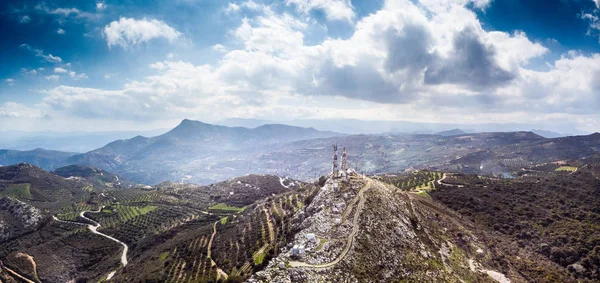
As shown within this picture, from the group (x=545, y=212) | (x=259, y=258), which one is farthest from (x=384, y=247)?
(x=545, y=212)

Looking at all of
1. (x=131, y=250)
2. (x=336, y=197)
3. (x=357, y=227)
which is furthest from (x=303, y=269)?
(x=131, y=250)

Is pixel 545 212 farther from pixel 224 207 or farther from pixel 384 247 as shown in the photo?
pixel 224 207

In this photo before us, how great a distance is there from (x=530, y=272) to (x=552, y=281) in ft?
13.7

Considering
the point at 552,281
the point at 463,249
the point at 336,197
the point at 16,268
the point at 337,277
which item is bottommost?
the point at 16,268

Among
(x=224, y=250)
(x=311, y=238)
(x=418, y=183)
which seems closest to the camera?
(x=311, y=238)

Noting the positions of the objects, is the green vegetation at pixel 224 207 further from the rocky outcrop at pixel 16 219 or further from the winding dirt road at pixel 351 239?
the winding dirt road at pixel 351 239

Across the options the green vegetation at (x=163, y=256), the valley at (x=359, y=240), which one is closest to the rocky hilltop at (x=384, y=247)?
the valley at (x=359, y=240)

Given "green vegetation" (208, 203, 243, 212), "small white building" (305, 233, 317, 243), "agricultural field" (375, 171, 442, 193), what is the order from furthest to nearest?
"green vegetation" (208, 203, 243, 212)
"agricultural field" (375, 171, 442, 193)
"small white building" (305, 233, 317, 243)

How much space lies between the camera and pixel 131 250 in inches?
5261

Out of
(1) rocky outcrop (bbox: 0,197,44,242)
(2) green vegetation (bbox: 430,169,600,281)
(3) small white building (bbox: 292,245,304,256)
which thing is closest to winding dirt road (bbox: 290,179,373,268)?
(3) small white building (bbox: 292,245,304,256)

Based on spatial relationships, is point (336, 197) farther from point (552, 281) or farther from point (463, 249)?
point (552, 281)

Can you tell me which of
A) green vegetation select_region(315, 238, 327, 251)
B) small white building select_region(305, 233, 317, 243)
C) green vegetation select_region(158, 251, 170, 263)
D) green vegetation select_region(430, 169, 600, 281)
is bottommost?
green vegetation select_region(158, 251, 170, 263)

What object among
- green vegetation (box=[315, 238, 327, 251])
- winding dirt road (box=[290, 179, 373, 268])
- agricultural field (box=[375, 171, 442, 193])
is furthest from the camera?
agricultural field (box=[375, 171, 442, 193])

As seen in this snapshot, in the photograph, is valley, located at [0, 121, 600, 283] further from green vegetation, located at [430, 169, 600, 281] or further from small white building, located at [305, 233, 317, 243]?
small white building, located at [305, 233, 317, 243]
